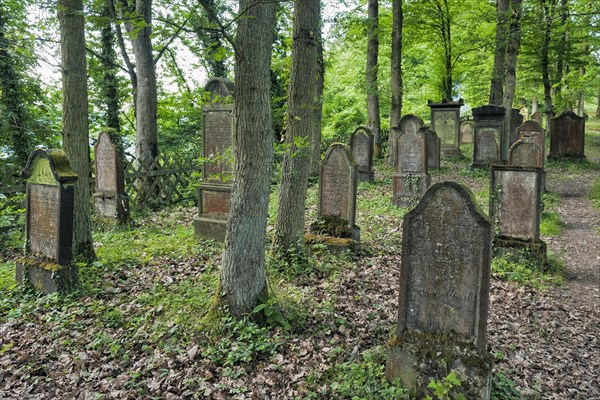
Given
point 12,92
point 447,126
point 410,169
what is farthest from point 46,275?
point 447,126

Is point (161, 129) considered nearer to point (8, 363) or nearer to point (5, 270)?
point (5, 270)

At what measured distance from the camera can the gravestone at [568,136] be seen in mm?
18328

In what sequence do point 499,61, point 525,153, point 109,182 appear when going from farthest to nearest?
point 499,61, point 109,182, point 525,153

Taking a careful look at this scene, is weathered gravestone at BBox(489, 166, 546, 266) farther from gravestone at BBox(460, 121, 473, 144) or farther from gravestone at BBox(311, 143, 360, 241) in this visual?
gravestone at BBox(460, 121, 473, 144)

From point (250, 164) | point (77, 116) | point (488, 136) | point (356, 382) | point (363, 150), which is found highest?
point (488, 136)

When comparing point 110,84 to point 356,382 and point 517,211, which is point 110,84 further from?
point 356,382

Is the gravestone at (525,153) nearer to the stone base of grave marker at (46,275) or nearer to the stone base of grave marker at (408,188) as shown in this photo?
the stone base of grave marker at (408,188)

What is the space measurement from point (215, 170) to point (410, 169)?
5.49 metres

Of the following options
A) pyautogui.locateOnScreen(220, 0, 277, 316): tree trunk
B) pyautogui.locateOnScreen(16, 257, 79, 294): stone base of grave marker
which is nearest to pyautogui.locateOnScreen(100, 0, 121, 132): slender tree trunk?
pyautogui.locateOnScreen(16, 257, 79, 294): stone base of grave marker

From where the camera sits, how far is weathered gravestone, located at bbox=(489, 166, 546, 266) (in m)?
7.20

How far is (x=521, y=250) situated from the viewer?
7234mm

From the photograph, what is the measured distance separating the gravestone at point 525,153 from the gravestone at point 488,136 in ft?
20.4

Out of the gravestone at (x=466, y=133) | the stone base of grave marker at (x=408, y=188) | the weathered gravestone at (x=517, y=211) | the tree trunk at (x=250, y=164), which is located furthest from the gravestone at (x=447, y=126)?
the tree trunk at (x=250, y=164)

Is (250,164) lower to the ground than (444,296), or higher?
higher
